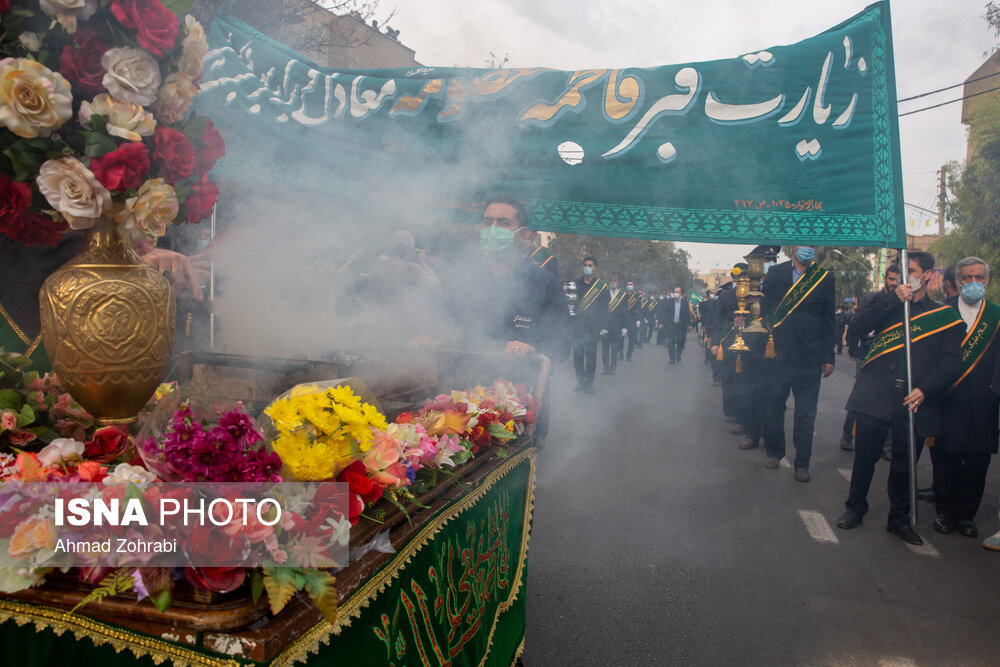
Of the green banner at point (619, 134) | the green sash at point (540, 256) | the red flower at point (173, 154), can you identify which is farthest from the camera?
the green sash at point (540, 256)

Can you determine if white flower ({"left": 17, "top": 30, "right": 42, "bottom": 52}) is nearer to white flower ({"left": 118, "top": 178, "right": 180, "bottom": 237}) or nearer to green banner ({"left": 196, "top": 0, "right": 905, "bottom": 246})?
white flower ({"left": 118, "top": 178, "right": 180, "bottom": 237})

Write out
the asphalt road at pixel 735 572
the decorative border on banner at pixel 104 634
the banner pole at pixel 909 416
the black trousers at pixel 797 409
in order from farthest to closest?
the black trousers at pixel 797 409, the banner pole at pixel 909 416, the asphalt road at pixel 735 572, the decorative border on banner at pixel 104 634

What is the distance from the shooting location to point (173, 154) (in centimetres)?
158

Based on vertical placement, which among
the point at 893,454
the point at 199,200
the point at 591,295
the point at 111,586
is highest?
the point at 591,295

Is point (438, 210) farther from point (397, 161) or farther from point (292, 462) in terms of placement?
point (292, 462)

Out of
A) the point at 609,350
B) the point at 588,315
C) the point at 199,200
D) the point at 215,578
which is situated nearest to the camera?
the point at 215,578

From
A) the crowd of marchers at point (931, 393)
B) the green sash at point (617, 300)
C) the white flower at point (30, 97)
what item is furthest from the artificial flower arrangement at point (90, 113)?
the green sash at point (617, 300)

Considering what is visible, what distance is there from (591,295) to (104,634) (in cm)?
1056

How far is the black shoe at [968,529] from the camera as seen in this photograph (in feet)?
14.8

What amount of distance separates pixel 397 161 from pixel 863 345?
237 inches

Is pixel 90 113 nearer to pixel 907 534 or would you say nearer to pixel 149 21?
pixel 149 21

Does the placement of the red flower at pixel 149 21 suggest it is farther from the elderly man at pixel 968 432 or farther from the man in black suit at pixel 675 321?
the man in black suit at pixel 675 321

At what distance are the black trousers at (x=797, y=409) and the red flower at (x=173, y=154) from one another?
5.43 meters

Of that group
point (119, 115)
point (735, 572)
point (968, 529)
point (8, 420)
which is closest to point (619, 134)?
point (119, 115)
